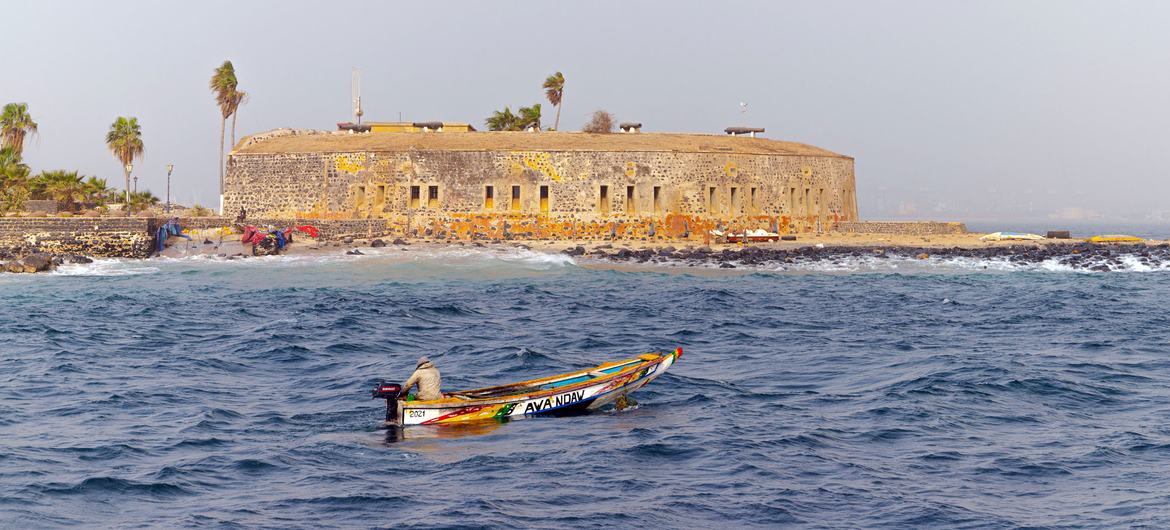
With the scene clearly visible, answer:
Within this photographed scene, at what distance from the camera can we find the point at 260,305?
30.8 metres

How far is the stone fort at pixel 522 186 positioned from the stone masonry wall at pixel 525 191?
41 millimetres

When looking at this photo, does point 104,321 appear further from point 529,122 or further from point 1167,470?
point 529,122

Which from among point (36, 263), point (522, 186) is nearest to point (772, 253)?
point (522, 186)

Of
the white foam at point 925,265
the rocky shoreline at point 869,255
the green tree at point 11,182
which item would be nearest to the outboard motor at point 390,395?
the white foam at point 925,265

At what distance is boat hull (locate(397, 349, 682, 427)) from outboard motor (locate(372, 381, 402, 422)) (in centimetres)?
13

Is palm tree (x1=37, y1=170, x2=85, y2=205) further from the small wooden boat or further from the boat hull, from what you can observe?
the boat hull

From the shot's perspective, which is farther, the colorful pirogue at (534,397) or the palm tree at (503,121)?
the palm tree at (503,121)

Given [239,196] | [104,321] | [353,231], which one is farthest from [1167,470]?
[239,196]

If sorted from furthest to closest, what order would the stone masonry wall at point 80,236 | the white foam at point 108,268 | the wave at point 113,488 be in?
the stone masonry wall at point 80,236 → the white foam at point 108,268 → the wave at point 113,488

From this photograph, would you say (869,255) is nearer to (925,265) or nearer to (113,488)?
(925,265)

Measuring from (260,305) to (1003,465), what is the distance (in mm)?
21535

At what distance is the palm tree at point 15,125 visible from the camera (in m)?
51.5

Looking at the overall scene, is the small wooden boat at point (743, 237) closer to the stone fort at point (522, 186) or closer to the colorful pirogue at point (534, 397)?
the stone fort at point (522, 186)

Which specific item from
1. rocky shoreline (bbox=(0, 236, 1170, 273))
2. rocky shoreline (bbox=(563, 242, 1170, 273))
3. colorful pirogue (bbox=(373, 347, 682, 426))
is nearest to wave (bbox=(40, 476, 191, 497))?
colorful pirogue (bbox=(373, 347, 682, 426))
